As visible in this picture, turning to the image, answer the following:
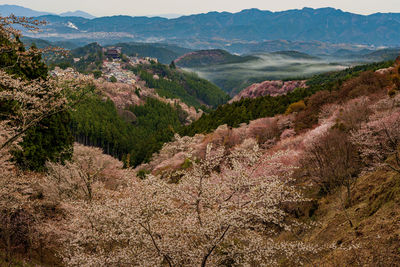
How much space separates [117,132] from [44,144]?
168 ft

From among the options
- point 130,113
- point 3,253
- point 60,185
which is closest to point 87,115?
point 130,113

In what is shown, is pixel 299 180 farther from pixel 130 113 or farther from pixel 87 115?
pixel 130 113

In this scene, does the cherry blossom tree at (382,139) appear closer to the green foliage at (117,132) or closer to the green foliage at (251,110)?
the green foliage at (251,110)

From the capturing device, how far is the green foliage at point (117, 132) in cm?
7338

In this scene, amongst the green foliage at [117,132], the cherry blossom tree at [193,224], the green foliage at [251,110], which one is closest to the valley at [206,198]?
the cherry blossom tree at [193,224]

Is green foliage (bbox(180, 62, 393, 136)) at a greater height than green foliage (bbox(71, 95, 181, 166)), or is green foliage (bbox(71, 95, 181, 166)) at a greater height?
green foliage (bbox(180, 62, 393, 136))

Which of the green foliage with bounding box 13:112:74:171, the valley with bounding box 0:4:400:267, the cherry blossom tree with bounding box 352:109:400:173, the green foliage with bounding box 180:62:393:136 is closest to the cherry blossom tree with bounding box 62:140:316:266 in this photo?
the valley with bounding box 0:4:400:267

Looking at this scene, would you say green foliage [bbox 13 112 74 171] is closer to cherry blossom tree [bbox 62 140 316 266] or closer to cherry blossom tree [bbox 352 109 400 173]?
cherry blossom tree [bbox 62 140 316 266]

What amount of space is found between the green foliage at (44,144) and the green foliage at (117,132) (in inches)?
998

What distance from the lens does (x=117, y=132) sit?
3388 inches

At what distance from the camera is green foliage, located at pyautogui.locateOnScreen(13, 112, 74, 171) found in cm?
3067

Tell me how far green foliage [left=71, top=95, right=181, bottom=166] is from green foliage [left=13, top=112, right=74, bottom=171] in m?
25.3

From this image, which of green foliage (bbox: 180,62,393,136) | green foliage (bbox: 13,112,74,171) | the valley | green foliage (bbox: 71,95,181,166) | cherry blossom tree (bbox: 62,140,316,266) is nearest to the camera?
cherry blossom tree (bbox: 62,140,316,266)

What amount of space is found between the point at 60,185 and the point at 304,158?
63.0 ft
